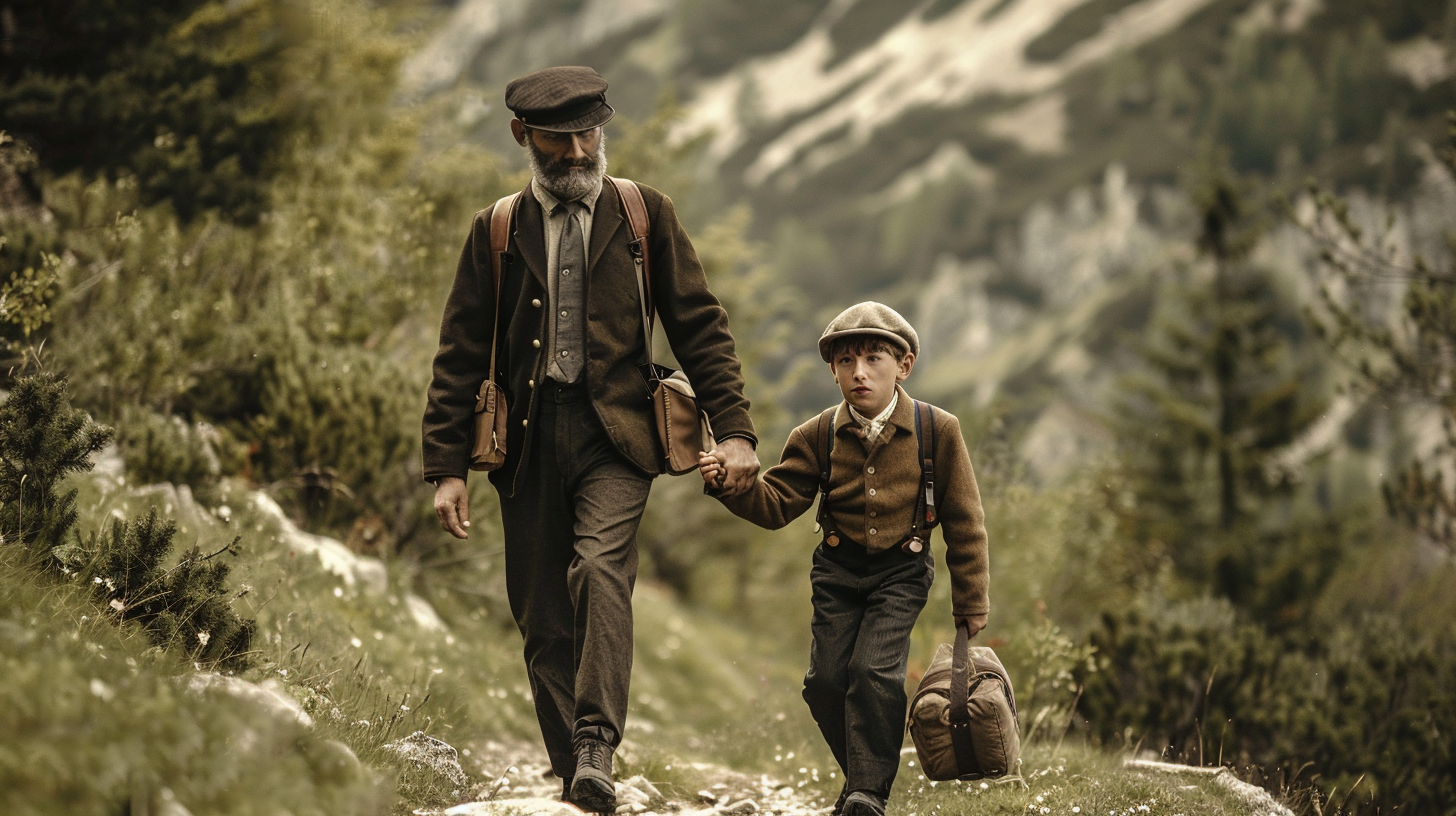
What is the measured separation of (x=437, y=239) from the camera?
33.6ft

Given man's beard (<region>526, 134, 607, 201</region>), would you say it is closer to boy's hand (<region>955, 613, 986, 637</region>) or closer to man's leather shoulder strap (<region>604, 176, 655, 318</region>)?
man's leather shoulder strap (<region>604, 176, 655, 318</region>)

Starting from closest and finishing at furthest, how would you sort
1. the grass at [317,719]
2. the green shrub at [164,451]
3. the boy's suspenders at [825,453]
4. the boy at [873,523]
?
the grass at [317,719] → the boy at [873,523] → the boy's suspenders at [825,453] → the green shrub at [164,451]

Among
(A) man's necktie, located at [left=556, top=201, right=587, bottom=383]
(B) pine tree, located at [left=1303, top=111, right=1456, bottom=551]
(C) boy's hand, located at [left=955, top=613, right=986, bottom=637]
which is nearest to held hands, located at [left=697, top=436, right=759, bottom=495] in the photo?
(A) man's necktie, located at [left=556, top=201, right=587, bottom=383]

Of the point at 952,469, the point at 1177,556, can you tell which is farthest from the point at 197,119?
the point at 1177,556

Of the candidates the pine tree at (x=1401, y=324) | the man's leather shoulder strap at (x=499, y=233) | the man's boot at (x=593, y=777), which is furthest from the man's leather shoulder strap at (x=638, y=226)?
the pine tree at (x=1401, y=324)

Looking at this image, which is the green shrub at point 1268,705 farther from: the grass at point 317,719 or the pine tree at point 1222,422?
the pine tree at point 1222,422

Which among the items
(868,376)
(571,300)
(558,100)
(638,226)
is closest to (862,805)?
(868,376)

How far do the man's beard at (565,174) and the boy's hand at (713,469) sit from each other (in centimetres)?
107

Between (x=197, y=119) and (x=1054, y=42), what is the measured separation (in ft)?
536

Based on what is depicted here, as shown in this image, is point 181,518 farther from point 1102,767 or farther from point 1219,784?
point 1219,784

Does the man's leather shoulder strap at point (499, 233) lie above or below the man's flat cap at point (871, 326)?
above

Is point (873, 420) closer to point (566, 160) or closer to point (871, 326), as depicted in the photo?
point (871, 326)

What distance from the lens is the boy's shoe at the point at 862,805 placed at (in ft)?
13.7

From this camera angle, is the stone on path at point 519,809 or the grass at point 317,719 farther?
the stone on path at point 519,809
